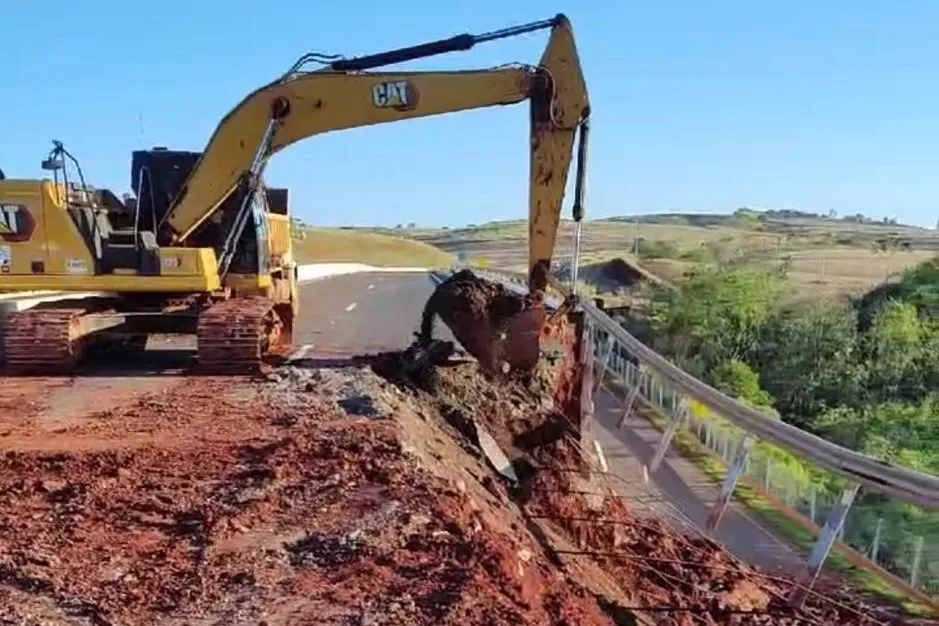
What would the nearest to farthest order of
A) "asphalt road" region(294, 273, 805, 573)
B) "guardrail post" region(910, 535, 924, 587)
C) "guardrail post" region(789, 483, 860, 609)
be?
1. "guardrail post" region(789, 483, 860, 609)
2. "guardrail post" region(910, 535, 924, 587)
3. "asphalt road" region(294, 273, 805, 573)

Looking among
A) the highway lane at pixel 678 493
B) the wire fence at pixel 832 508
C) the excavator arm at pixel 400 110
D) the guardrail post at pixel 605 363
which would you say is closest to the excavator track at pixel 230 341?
the excavator arm at pixel 400 110

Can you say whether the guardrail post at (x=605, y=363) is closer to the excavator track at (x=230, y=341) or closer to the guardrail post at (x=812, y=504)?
the excavator track at (x=230, y=341)

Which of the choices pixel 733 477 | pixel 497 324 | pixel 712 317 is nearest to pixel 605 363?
pixel 497 324

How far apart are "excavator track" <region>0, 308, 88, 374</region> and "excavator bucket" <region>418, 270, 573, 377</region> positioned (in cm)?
450

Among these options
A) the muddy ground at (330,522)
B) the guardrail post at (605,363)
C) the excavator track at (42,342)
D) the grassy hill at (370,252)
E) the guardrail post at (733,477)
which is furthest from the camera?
the grassy hill at (370,252)

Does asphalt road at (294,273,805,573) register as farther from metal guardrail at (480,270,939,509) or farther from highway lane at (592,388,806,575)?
metal guardrail at (480,270,939,509)

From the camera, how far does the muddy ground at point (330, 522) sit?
6.40m

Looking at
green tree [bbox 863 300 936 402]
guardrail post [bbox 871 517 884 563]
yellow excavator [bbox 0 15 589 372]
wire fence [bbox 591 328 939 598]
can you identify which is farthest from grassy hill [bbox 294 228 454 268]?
guardrail post [bbox 871 517 884 563]

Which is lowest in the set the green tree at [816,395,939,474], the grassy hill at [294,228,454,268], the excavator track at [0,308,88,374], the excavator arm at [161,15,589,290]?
the grassy hill at [294,228,454,268]

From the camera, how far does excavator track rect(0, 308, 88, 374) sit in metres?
14.9

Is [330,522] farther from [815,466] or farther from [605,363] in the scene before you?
[605,363]

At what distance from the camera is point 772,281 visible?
33.7 m

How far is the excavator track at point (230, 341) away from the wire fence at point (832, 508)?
4906 mm

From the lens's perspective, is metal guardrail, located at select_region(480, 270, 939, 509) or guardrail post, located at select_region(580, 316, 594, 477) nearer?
metal guardrail, located at select_region(480, 270, 939, 509)
